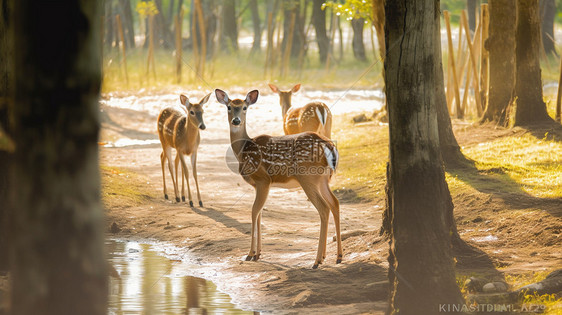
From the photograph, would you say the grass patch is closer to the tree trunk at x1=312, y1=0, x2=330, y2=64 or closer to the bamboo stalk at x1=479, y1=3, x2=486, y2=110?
the bamboo stalk at x1=479, y1=3, x2=486, y2=110

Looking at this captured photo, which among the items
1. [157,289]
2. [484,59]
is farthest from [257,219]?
[484,59]

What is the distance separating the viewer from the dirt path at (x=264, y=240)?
7.11 metres

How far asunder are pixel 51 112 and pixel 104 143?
557 inches

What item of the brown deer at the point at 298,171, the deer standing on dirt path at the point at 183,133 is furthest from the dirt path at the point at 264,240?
the deer standing on dirt path at the point at 183,133

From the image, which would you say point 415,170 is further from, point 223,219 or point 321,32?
point 321,32

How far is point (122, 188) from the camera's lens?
12.7 m

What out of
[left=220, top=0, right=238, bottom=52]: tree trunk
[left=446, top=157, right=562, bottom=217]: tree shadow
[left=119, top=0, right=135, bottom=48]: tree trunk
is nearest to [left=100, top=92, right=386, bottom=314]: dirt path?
[left=446, top=157, right=562, bottom=217]: tree shadow

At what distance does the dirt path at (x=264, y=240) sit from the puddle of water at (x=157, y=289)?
0.22m

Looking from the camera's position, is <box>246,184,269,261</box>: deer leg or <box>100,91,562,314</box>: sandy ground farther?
<box>246,184,269,261</box>: deer leg

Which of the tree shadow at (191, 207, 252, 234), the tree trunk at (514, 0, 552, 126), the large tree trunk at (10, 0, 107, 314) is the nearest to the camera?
the large tree trunk at (10, 0, 107, 314)

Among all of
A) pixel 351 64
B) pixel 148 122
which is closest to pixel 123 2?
pixel 351 64

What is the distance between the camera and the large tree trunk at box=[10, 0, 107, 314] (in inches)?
162

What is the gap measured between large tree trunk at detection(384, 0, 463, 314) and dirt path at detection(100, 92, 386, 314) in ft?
1.99

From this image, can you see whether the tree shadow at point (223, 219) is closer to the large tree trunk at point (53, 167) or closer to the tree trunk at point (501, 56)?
the large tree trunk at point (53, 167)
